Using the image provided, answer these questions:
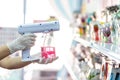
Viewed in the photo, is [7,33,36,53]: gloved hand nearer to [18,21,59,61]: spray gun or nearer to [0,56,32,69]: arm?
[18,21,59,61]: spray gun

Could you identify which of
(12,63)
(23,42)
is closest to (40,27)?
(23,42)

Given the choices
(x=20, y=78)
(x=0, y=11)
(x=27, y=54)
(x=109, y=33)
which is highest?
(x=0, y=11)

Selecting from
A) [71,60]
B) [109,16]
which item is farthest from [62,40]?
[109,16]

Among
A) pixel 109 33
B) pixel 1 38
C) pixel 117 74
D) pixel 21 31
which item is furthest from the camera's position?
pixel 1 38

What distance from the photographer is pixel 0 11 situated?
10.7ft

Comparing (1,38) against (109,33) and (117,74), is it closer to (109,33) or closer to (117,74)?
(109,33)

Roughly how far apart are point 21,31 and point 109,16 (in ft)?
2.59

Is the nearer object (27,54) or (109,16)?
(27,54)

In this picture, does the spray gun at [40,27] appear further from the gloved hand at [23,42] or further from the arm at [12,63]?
the arm at [12,63]

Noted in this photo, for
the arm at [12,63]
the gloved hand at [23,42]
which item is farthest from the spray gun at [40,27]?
the arm at [12,63]

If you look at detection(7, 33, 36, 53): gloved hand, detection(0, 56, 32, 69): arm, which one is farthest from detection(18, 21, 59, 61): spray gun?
detection(0, 56, 32, 69): arm

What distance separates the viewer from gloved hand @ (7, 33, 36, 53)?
7.11ft

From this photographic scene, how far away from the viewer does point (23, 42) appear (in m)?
2.19

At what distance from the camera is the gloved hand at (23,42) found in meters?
2.17
